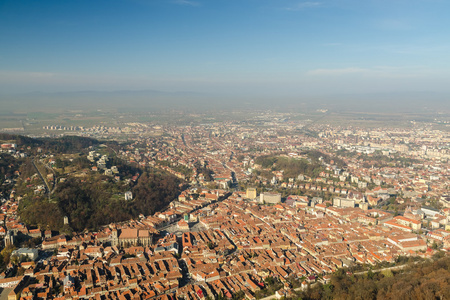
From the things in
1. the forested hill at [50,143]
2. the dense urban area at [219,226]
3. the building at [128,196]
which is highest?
the forested hill at [50,143]

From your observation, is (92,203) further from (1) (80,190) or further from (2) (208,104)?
(2) (208,104)

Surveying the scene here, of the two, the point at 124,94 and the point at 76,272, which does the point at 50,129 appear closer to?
the point at 76,272

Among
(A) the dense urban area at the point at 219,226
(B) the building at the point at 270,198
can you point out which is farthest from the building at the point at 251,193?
(B) the building at the point at 270,198

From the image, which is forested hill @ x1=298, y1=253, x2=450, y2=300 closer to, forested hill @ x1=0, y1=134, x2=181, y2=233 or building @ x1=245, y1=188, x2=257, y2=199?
building @ x1=245, y1=188, x2=257, y2=199

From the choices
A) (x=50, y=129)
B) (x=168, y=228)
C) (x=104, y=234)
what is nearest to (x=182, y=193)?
(x=168, y=228)

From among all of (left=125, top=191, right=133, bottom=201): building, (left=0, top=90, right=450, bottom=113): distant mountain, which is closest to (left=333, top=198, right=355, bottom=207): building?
(left=125, top=191, right=133, bottom=201): building

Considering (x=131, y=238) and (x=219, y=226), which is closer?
(x=131, y=238)

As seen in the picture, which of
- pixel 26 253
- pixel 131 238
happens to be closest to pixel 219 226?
pixel 131 238

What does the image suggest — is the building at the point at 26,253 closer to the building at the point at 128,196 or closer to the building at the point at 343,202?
the building at the point at 128,196

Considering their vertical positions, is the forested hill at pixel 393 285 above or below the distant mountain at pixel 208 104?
below

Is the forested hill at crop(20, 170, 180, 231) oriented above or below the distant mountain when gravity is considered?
below
